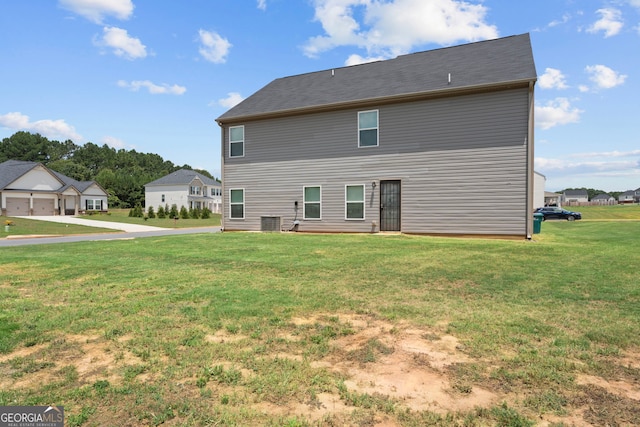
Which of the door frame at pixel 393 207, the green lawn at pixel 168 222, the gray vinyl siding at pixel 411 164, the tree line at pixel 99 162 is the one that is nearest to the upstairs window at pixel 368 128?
the gray vinyl siding at pixel 411 164

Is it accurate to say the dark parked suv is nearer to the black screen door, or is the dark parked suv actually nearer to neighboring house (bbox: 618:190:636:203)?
the black screen door

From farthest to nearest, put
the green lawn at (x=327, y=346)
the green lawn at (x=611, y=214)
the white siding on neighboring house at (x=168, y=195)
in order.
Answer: the white siding on neighboring house at (x=168, y=195)
the green lawn at (x=611, y=214)
the green lawn at (x=327, y=346)

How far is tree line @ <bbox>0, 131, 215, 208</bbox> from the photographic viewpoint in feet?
218

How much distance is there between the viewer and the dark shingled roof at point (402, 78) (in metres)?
13.9

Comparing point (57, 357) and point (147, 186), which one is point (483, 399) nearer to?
point (57, 357)

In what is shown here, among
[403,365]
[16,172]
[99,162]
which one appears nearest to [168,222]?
[16,172]

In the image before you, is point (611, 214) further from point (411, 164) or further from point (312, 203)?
point (312, 203)

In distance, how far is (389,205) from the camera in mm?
15391

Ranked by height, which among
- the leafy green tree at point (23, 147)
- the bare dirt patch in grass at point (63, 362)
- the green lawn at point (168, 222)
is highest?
the leafy green tree at point (23, 147)

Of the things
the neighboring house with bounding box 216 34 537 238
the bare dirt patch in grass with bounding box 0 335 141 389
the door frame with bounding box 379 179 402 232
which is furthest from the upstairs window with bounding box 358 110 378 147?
the bare dirt patch in grass with bounding box 0 335 141 389

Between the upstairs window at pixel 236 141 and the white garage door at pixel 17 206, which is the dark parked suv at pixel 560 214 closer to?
the upstairs window at pixel 236 141

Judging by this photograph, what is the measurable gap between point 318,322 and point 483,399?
6.63ft

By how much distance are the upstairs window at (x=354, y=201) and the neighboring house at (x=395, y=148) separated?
46 mm

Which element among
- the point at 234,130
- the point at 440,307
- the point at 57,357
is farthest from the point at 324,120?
the point at 57,357
